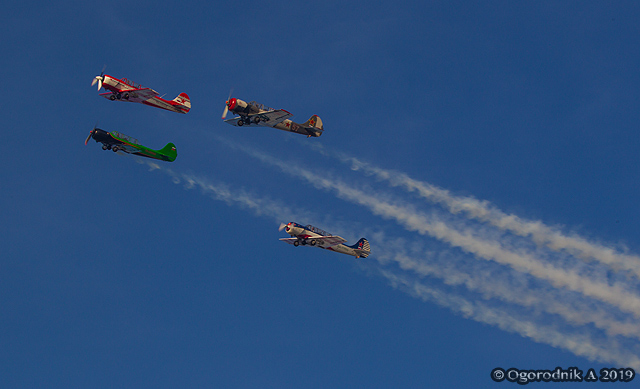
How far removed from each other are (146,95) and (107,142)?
27.2 feet

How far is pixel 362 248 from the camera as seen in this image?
9531 centimetres

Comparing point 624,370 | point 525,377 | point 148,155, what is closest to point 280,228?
point 148,155

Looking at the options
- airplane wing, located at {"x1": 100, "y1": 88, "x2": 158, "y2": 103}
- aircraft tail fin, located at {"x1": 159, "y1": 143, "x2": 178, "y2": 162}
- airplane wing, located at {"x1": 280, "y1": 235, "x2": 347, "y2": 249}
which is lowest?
airplane wing, located at {"x1": 280, "y1": 235, "x2": 347, "y2": 249}

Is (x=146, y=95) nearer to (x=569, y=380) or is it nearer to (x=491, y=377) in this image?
(x=491, y=377)

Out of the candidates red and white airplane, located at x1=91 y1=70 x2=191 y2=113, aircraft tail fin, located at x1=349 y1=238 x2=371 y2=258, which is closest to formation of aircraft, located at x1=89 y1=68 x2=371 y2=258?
red and white airplane, located at x1=91 y1=70 x2=191 y2=113

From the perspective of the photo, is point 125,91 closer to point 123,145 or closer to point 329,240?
point 123,145

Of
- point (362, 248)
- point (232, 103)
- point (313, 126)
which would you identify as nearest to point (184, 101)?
point (232, 103)

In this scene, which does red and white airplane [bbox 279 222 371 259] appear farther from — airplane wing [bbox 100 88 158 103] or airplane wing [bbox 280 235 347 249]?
airplane wing [bbox 100 88 158 103]

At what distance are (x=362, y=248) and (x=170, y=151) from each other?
3153 centimetres

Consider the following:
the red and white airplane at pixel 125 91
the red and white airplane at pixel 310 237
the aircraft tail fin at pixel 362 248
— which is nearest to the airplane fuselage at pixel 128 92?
the red and white airplane at pixel 125 91

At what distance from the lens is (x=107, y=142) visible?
84.5 m

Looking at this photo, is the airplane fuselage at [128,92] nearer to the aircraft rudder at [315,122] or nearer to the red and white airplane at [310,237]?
the aircraft rudder at [315,122]

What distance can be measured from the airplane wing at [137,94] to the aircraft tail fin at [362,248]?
35.9m

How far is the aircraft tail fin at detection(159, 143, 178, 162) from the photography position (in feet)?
303
